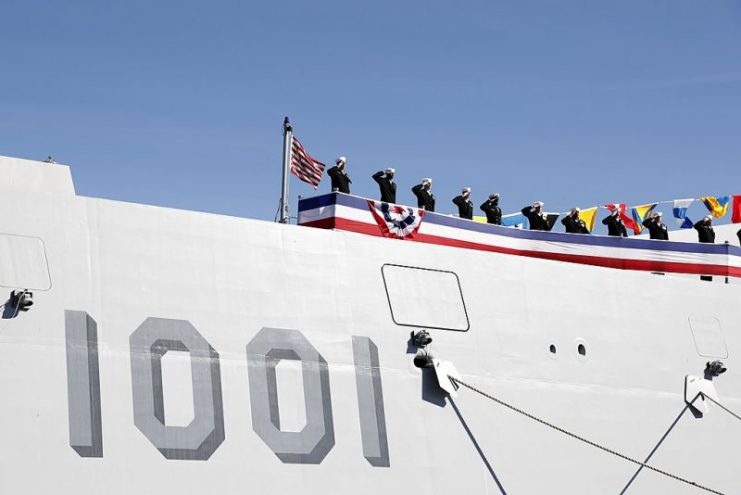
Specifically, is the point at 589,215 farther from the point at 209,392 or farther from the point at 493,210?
the point at 209,392

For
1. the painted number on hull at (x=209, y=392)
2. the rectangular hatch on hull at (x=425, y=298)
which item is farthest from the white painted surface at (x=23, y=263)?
the rectangular hatch on hull at (x=425, y=298)

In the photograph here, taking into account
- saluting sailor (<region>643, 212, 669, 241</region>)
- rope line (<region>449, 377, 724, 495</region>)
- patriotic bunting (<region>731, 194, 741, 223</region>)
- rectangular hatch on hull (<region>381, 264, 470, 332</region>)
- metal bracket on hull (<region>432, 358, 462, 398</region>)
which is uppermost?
patriotic bunting (<region>731, 194, 741, 223</region>)

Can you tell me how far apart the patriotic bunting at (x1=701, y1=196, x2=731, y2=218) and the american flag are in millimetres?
9314

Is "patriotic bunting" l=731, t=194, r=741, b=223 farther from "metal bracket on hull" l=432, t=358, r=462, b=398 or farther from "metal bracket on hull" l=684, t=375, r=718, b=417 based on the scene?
"metal bracket on hull" l=432, t=358, r=462, b=398

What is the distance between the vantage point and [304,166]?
14.4m

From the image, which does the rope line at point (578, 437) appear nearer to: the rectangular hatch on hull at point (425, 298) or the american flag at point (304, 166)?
the rectangular hatch on hull at point (425, 298)

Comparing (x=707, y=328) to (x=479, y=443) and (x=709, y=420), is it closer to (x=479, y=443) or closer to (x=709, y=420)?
(x=709, y=420)

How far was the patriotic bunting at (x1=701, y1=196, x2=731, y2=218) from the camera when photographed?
67.8ft

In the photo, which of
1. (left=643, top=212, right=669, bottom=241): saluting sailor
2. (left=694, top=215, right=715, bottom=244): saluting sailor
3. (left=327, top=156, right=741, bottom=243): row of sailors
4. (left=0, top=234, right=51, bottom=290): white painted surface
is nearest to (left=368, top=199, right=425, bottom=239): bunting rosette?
(left=327, top=156, right=741, bottom=243): row of sailors

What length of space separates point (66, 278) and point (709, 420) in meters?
8.75

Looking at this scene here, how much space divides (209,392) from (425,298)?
3046mm

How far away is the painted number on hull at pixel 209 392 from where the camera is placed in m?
9.44

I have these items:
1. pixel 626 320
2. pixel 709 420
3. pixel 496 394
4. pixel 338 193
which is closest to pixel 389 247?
pixel 338 193

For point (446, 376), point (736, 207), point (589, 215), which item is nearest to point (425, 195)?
point (446, 376)
